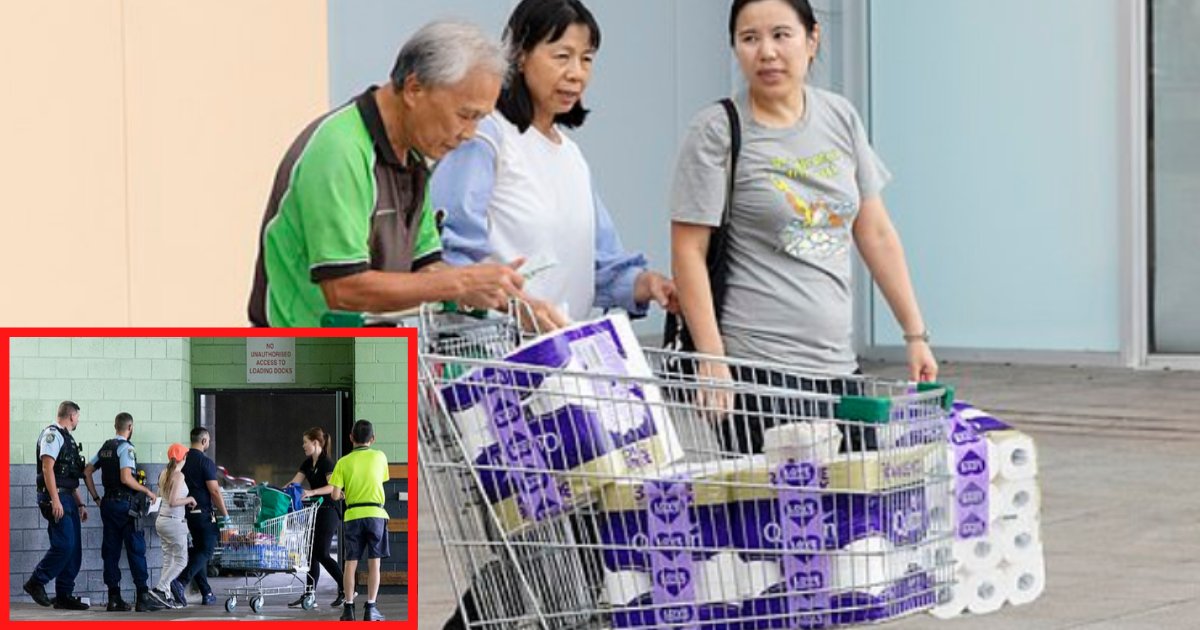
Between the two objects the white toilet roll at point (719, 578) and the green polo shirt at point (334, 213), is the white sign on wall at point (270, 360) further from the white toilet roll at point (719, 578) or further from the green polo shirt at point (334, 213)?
the white toilet roll at point (719, 578)

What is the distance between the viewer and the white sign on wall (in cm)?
396

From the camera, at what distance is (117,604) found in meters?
3.93

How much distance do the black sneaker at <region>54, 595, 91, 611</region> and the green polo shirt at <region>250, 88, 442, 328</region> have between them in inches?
29.8

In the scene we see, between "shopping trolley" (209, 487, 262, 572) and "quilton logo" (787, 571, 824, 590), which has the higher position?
"shopping trolley" (209, 487, 262, 572)

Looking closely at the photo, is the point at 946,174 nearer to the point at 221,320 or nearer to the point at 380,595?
the point at 221,320

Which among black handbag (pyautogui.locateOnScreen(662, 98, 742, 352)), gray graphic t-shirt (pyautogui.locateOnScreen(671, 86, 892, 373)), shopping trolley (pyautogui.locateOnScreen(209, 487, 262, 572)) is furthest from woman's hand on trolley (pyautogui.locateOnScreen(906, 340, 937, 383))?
shopping trolley (pyautogui.locateOnScreen(209, 487, 262, 572))

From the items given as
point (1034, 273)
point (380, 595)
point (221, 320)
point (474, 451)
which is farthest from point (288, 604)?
point (1034, 273)

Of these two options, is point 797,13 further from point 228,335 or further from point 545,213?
point 228,335

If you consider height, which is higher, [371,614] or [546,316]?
[546,316]

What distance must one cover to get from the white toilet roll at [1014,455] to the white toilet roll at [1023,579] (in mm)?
165

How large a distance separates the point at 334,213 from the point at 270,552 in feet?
2.59

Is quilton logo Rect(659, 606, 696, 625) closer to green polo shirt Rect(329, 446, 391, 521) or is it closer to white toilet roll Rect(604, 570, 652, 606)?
white toilet roll Rect(604, 570, 652, 606)

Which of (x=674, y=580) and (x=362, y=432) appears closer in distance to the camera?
(x=362, y=432)

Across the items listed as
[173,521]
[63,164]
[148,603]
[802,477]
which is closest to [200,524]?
[173,521]
